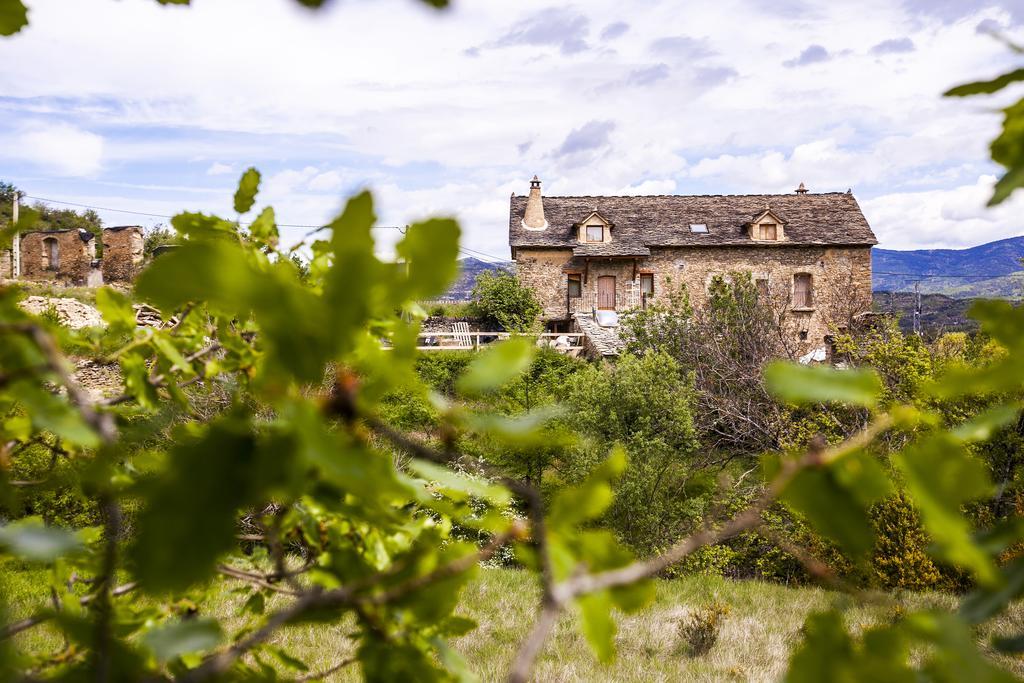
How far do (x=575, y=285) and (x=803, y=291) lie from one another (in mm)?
8063

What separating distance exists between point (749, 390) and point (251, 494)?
487 inches

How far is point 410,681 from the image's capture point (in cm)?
73

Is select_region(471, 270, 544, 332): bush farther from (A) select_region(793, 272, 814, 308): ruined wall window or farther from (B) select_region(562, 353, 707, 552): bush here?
(B) select_region(562, 353, 707, 552): bush

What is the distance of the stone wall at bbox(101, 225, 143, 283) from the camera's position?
22234mm

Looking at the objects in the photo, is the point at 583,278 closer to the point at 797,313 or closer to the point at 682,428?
the point at 797,313

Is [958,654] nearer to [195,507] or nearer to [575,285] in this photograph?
[195,507]

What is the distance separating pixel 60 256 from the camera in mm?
22953

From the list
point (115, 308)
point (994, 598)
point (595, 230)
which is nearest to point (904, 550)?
point (994, 598)

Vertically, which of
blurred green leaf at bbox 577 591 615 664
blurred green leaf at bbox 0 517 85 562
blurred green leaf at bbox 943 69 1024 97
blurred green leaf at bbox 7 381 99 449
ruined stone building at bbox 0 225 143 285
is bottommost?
blurred green leaf at bbox 577 591 615 664

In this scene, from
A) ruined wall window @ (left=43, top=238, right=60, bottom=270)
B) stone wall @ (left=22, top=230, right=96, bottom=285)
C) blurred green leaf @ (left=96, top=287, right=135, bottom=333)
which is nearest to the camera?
blurred green leaf @ (left=96, top=287, right=135, bottom=333)

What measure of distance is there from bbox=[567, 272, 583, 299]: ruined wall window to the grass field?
16410 millimetres

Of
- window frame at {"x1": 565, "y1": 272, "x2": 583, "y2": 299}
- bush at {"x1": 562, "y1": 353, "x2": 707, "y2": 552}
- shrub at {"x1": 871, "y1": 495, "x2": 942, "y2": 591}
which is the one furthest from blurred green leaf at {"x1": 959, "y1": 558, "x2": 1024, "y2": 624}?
window frame at {"x1": 565, "y1": 272, "x2": 583, "y2": 299}

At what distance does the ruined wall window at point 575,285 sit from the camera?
24.1 m

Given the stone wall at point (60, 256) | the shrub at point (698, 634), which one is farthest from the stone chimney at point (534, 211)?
the shrub at point (698, 634)
